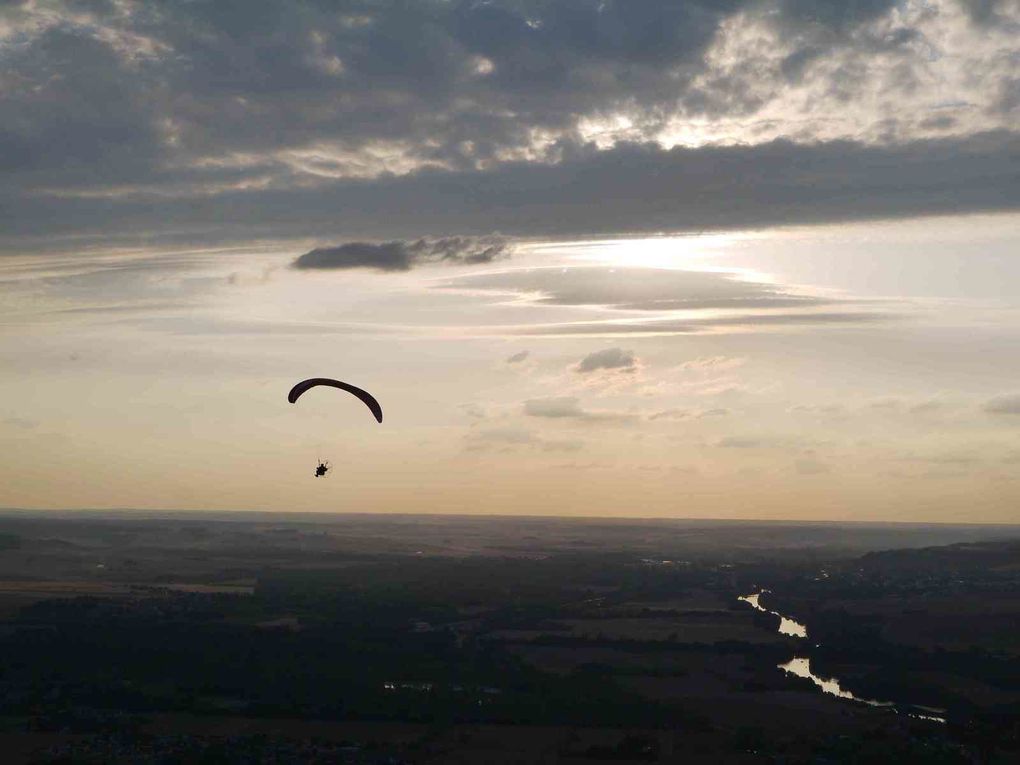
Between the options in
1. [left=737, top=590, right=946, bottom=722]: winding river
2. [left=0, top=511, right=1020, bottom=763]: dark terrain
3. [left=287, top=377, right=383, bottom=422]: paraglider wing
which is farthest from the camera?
[left=737, top=590, right=946, bottom=722]: winding river

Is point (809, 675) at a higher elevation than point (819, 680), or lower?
higher

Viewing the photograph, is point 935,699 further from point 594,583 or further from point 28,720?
point 594,583

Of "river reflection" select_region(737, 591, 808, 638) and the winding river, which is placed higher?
"river reflection" select_region(737, 591, 808, 638)

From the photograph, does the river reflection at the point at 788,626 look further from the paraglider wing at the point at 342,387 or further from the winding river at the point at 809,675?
the paraglider wing at the point at 342,387

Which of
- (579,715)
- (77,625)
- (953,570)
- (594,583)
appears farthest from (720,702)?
(953,570)

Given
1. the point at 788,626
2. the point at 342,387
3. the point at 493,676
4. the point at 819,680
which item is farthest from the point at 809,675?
the point at 342,387

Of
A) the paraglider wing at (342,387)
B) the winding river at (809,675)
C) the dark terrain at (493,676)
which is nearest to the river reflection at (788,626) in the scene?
the winding river at (809,675)

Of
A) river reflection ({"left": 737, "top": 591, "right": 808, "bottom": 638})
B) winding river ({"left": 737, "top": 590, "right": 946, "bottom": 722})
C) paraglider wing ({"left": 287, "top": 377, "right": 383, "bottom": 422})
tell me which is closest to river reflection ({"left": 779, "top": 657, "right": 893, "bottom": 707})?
winding river ({"left": 737, "top": 590, "right": 946, "bottom": 722})

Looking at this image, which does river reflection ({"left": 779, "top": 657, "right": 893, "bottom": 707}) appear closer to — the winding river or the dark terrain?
the winding river

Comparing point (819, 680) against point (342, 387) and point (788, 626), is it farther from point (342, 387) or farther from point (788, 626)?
point (342, 387)

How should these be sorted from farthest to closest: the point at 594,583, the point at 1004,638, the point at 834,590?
the point at 594,583 → the point at 834,590 → the point at 1004,638

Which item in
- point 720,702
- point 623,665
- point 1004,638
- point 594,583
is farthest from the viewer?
point 594,583
